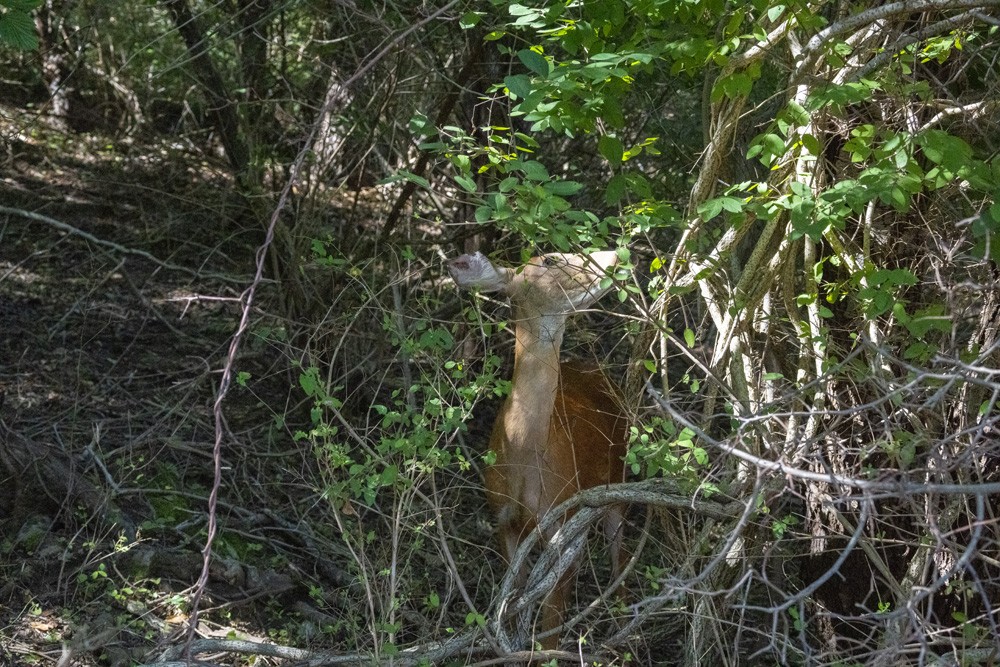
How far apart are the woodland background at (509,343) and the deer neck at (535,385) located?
31 cm

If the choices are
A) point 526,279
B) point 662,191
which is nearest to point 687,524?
point 526,279

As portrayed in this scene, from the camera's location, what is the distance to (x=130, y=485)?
5941 mm

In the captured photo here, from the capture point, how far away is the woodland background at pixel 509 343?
416cm

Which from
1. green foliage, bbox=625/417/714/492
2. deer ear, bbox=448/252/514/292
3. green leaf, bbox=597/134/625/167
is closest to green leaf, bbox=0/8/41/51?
deer ear, bbox=448/252/514/292

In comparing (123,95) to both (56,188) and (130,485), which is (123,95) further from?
(130,485)

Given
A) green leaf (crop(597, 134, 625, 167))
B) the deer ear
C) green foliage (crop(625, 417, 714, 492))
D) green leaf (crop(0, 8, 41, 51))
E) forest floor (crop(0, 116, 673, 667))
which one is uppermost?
green leaf (crop(0, 8, 41, 51))

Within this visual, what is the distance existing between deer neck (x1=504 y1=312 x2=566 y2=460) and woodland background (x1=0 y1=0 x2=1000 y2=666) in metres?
0.31

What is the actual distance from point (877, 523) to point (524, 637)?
1.64m

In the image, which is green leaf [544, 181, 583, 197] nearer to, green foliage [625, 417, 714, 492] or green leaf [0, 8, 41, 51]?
green foliage [625, 417, 714, 492]

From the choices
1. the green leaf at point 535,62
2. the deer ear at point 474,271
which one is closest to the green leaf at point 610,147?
the green leaf at point 535,62

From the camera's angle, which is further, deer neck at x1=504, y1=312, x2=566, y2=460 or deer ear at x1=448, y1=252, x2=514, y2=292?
deer neck at x1=504, y1=312, x2=566, y2=460

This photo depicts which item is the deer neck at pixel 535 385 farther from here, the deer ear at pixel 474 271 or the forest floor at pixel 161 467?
the forest floor at pixel 161 467

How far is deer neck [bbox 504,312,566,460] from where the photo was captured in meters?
5.51

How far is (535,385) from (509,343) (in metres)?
0.68
